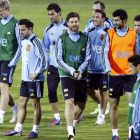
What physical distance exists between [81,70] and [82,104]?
69cm

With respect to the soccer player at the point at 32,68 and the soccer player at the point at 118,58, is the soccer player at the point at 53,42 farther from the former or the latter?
the soccer player at the point at 118,58

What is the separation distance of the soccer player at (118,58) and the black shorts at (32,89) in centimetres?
115

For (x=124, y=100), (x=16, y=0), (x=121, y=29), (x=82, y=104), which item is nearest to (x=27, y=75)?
(x=82, y=104)

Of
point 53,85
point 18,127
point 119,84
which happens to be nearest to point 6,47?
point 53,85

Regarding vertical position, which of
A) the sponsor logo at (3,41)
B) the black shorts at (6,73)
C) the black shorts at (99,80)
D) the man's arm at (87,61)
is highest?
the sponsor logo at (3,41)

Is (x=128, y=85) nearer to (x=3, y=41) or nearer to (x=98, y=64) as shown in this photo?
(x=98, y=64)

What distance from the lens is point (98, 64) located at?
10508 millimetres

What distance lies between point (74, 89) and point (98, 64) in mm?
1644

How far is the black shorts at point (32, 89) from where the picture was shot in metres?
9.11

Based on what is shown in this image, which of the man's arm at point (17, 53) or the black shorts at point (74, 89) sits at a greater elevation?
the man's arm at point (17, 53)

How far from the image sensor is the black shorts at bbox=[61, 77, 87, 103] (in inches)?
351

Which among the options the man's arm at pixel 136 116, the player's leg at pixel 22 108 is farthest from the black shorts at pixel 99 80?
the man's arm at pixel 136 116

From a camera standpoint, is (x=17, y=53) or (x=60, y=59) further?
(x=17, y=53)

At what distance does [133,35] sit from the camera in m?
9.03
